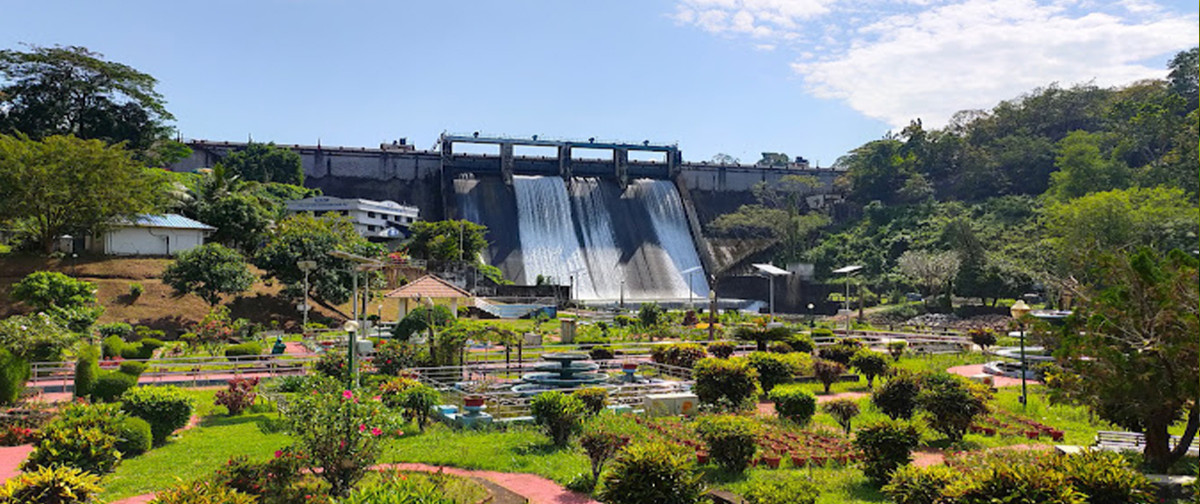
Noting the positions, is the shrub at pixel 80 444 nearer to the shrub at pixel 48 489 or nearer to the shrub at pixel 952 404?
the shrub at pixel 48 489

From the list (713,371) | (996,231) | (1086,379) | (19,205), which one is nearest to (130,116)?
(19,205)

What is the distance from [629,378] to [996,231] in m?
48.0

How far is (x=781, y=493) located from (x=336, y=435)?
16.0 ft

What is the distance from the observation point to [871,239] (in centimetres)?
6806

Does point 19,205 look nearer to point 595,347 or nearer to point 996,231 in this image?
point 595,347

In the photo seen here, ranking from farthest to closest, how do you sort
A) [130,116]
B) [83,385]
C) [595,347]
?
[130,116]
[595,347]
[83,385]

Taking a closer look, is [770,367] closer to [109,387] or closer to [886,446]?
[886,446]

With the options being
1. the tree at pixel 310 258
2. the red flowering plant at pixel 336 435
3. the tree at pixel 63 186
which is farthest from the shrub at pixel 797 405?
the tree at pixel 63 186

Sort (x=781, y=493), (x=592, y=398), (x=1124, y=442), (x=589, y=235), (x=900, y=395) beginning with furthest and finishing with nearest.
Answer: (x=589, y=235)
(x=900, y=395)
(x=592, y=398)
(x=1124, y=442)
(x=781, y=493)

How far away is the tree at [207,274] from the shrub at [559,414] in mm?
25446

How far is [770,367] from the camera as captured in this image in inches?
770

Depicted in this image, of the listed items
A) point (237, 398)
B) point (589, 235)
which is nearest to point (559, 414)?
point (237, 398)

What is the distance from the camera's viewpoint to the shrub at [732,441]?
11523 millimetres

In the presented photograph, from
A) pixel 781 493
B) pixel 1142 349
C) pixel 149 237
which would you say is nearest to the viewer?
pixel 781 493
